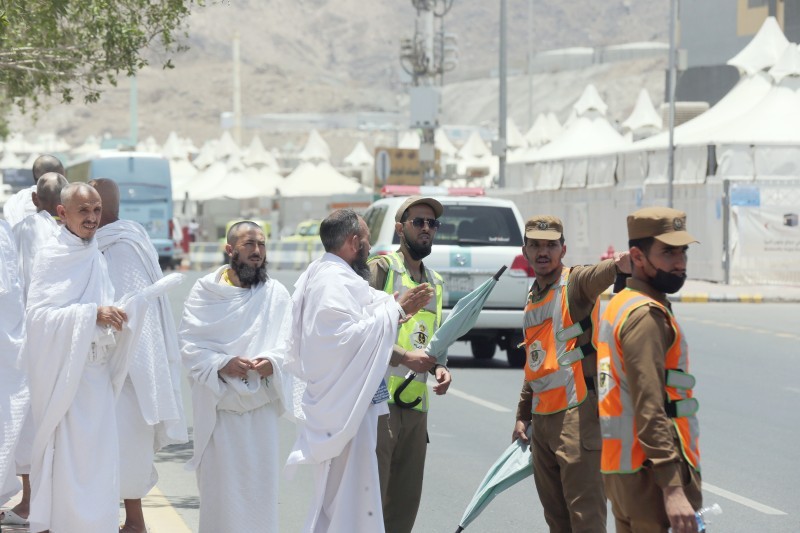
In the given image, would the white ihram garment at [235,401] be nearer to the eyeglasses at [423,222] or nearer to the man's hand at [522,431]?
the eyeglasses at [423,222]

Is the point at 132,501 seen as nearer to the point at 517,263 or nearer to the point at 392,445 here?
the point at 392,445

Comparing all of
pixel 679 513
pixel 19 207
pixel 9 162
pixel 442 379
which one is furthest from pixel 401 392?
pixel 9 162

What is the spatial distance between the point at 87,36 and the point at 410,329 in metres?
5.40

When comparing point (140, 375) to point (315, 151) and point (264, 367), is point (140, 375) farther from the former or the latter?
point (315, 151)

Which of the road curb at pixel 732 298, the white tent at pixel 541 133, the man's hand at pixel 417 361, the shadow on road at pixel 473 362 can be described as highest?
the white tent at pixel 541 133

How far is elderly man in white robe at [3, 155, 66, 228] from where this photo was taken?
912 centimetres

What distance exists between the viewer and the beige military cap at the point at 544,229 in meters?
6.66

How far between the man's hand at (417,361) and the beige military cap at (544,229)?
0.71 metres

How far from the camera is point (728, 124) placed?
34.4 m

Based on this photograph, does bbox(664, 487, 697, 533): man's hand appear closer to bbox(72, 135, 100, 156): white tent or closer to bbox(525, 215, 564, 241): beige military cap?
bbox(525, 215, 564, 241): beige military cap

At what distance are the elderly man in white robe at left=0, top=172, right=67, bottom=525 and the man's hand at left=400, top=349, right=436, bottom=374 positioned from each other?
2.27m

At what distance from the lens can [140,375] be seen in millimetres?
7699

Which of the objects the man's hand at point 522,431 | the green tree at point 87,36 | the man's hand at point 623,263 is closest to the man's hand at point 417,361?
the man's hand at point 522,431

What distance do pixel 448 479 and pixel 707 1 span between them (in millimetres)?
55981
